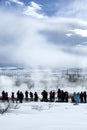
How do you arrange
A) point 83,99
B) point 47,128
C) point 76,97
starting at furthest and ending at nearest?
1. point 83,99
2. point 76,97
3. point 47,128

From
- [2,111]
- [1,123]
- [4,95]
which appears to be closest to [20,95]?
[4,95]

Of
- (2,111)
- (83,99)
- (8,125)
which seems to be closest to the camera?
(8,125)

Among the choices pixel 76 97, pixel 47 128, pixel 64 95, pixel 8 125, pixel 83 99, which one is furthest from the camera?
pixel 83 99

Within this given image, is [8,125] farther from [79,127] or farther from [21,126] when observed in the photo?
[79,127]

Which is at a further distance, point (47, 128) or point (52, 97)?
point (52, 97)

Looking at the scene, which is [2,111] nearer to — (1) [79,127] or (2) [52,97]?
(1) [79,127]

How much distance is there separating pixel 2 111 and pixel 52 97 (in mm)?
13235

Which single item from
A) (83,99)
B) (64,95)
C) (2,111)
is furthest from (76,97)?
(2,111)

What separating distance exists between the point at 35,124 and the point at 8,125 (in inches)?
33.5

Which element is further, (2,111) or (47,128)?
(2,111)

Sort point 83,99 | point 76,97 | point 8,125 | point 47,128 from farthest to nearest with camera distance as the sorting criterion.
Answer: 1. point 83,99
2. point 76,97
3. point 8,125
4. point 47,128

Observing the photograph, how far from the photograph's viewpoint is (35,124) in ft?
36.2

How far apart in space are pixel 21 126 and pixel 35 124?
600mm

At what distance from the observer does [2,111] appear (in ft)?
57.8
